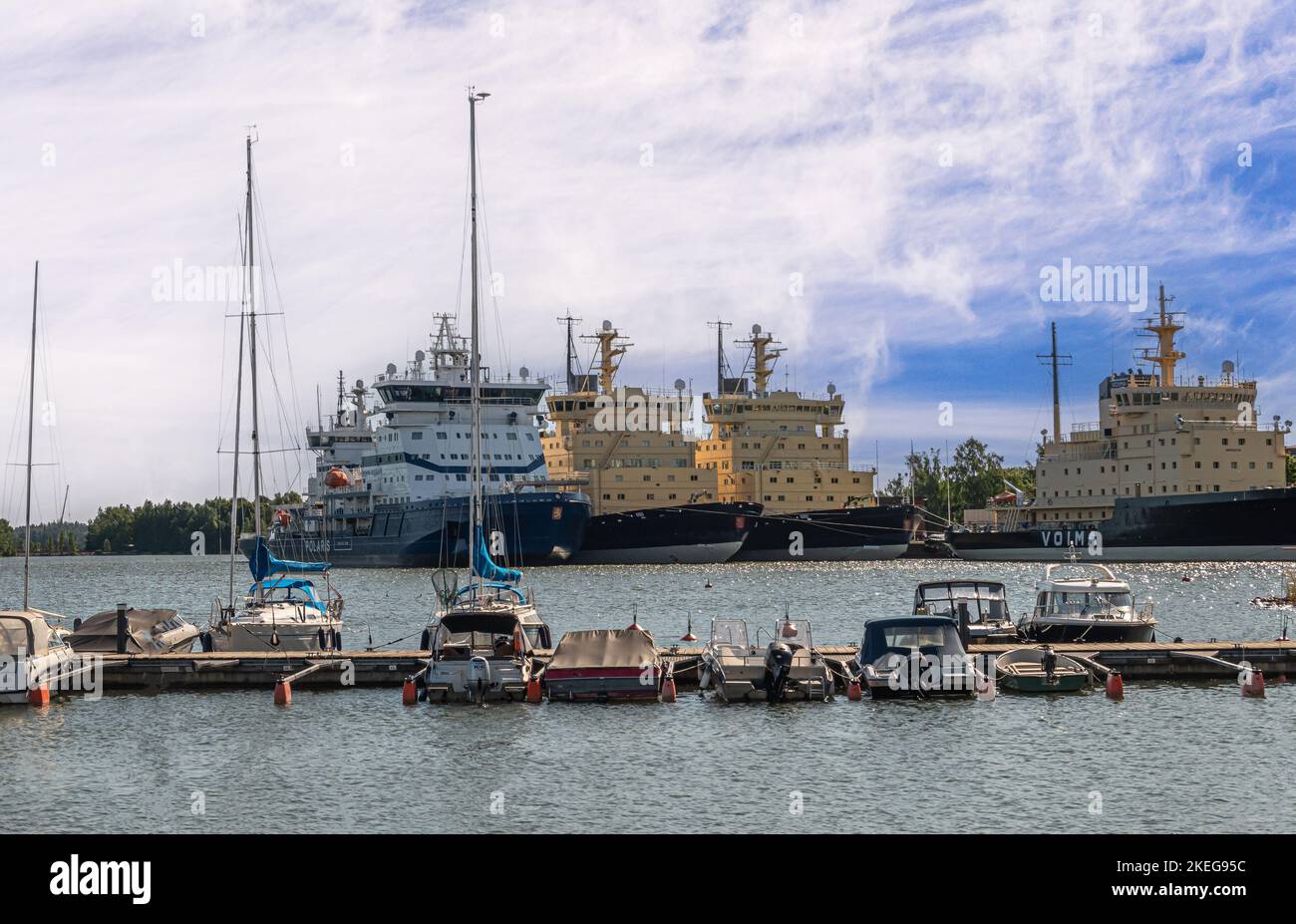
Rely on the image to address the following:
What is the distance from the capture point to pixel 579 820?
1877 centimetres

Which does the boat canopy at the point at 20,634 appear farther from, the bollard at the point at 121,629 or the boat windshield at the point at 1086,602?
the boat windshield at the point at 1086,602

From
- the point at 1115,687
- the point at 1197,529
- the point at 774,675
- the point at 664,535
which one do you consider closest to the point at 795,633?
the point at 774,675

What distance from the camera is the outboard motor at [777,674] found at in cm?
2791

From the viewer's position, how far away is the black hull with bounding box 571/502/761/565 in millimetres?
106938

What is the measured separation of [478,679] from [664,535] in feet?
262

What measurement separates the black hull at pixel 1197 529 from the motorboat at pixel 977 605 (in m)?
65.7

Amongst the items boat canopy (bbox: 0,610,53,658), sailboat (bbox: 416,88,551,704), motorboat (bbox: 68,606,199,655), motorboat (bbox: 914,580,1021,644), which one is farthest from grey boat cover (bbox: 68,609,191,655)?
motorboat (bbox: 914,580,1021,644)

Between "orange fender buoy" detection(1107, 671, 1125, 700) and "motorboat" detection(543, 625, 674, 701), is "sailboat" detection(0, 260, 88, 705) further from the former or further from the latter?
"orange fender buoy" detection(1107, 671, 1125, 700)

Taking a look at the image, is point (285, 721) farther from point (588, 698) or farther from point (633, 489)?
point (633, 489)

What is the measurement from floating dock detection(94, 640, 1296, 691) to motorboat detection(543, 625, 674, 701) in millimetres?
2136

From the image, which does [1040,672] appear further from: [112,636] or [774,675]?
[112,636]
